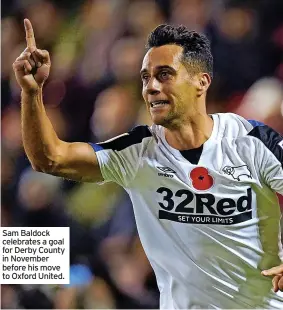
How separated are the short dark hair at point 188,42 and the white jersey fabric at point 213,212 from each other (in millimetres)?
170

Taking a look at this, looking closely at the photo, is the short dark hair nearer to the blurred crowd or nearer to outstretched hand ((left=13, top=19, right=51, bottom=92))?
the blurred crowd

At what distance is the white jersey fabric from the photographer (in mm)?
1314

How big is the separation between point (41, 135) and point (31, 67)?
149mm

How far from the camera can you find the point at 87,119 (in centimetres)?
144

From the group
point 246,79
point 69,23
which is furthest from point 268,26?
point 69,23

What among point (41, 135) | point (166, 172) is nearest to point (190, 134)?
point (166, 172)

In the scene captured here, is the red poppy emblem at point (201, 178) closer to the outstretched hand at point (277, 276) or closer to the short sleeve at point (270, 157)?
the short sleeve at point (270, 157)

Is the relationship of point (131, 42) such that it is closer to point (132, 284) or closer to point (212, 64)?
point (212, 64)

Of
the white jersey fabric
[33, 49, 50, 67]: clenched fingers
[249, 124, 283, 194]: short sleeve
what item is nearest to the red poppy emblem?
the white jersey fabric

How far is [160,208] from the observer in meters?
1.33

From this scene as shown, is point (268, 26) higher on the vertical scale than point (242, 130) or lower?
higher

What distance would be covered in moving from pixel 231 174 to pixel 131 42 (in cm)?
44

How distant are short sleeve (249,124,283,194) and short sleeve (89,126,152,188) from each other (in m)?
0.27

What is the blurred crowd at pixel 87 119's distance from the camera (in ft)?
4.68
